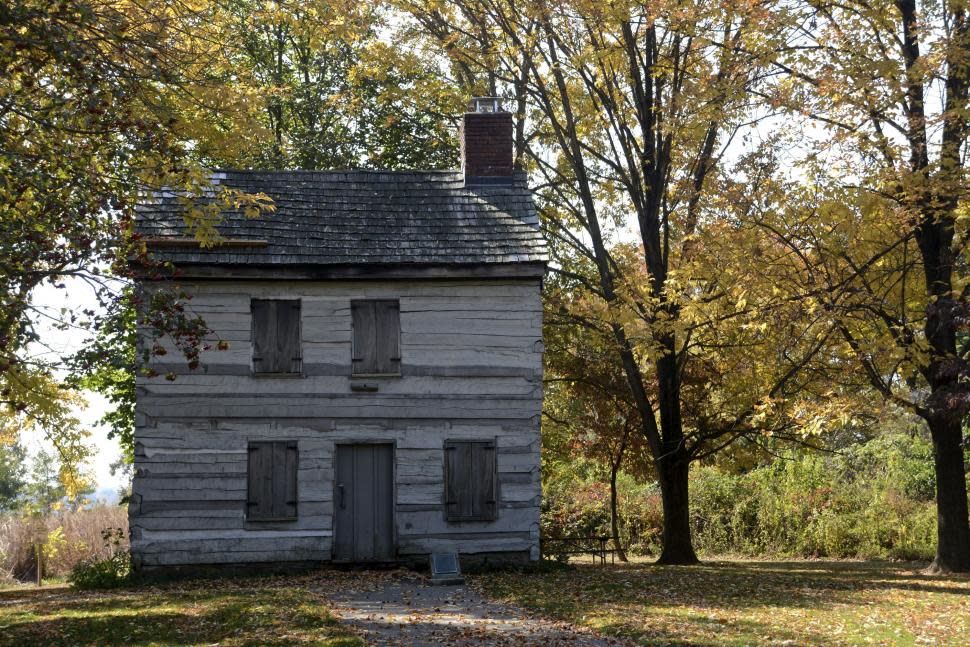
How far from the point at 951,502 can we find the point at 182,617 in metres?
12.4

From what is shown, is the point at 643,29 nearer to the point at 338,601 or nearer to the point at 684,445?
the point at 684,445

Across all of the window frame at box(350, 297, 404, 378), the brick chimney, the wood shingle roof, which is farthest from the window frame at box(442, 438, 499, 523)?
the brick chimney

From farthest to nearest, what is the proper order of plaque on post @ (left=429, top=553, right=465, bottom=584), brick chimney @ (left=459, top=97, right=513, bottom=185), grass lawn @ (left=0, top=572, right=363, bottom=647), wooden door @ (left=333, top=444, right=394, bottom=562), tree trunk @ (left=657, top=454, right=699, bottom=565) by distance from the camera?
1. tree trunk @ (left=657, top=454, right=699, bottom=565)
2. brick chimney @ (left=459, top=97, right=513, bottom=185)
3. wooden door @ (left=333, top=444, right=394, bottom=562)
4. plaque on post @ (left=429, top=553, right=465, bottom=584)
5. grass lawn @ (left=0, top=572, right=363, bottom=647)

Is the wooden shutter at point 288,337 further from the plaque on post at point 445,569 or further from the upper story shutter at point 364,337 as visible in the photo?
the plaque on post at point 445,569

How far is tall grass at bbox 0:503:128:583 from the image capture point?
2209cm

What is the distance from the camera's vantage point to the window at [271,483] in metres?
16.7

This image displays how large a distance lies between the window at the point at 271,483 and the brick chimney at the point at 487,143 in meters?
6.25

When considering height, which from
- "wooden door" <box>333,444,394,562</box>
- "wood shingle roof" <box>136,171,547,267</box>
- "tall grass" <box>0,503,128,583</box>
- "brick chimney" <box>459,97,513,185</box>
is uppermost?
"brick chimney" <box>459,97,513,185</box>

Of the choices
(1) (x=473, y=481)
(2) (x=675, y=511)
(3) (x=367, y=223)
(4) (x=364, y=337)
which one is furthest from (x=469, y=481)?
(2) (x=675, y=511)

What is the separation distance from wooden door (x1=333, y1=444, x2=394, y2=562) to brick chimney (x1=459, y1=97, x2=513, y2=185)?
18.5 feet

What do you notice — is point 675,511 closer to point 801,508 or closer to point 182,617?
point 801,508

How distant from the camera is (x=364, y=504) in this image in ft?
55.9

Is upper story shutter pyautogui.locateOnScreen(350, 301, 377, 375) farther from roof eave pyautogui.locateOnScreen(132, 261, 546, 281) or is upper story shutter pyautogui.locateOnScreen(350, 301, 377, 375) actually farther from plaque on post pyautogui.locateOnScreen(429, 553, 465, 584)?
plaque on post pyautogui.locateOnScreen(429, 553, 465, 584)

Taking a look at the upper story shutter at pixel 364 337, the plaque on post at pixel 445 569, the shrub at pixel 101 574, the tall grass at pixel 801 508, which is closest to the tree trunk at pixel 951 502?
the tall grass at pixel 801 508
